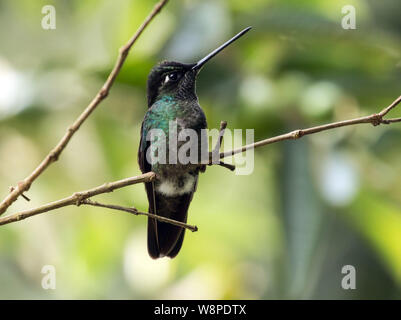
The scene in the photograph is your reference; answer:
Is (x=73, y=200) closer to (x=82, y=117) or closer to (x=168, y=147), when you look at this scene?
(x=82, y=117)

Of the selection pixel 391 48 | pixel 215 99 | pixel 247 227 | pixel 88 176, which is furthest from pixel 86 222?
pixel 391 48

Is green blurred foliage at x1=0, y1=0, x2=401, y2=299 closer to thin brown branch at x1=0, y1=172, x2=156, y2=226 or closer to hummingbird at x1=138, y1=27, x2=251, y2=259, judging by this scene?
hummingbird at x1=138, y1=27, x2=251, y2=259

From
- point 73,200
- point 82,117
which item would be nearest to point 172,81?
point 73,200

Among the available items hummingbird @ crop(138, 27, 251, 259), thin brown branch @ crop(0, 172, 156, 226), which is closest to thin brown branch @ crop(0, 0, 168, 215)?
thin brown branch @ crop(0, 172, 156, 226)

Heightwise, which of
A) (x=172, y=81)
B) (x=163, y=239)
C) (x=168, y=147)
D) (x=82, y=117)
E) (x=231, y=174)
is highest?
(x=231, y=174)

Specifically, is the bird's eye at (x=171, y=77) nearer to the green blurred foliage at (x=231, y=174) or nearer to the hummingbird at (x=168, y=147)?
the hummingbird at (x=168, y=147)

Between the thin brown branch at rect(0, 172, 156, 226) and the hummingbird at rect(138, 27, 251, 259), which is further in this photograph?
the hummingbird at rect(138, 27, 251, 259)
